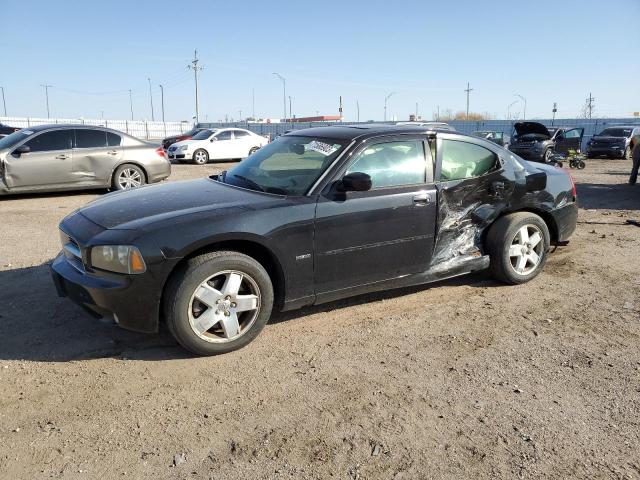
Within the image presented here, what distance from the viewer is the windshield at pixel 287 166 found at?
4.25 metres

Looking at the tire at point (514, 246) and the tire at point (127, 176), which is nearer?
the tire at point (514, 246)

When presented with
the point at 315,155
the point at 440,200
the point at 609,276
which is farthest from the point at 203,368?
the point at 609,276

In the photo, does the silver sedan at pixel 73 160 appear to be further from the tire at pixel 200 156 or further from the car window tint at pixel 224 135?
the car window tint at pixel 224 135

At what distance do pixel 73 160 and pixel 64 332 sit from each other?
7319mm

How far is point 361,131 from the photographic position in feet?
15.1

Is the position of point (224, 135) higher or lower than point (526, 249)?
higher

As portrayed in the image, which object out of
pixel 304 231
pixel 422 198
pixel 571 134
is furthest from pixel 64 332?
pixel 571 134

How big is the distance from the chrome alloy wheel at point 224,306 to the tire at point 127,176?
7.91 meters

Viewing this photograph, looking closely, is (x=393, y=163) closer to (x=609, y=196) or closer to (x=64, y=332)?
(x=64, y=332)

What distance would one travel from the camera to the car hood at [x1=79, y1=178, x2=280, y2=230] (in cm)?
372

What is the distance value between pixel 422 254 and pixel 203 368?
82.6 inches

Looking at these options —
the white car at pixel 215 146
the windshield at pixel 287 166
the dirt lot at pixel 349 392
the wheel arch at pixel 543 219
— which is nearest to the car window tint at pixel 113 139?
the dirt lot at pixel 349 392

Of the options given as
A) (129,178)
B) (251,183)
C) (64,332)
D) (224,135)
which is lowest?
(64,332)

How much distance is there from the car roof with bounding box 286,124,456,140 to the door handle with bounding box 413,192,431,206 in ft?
1.92
